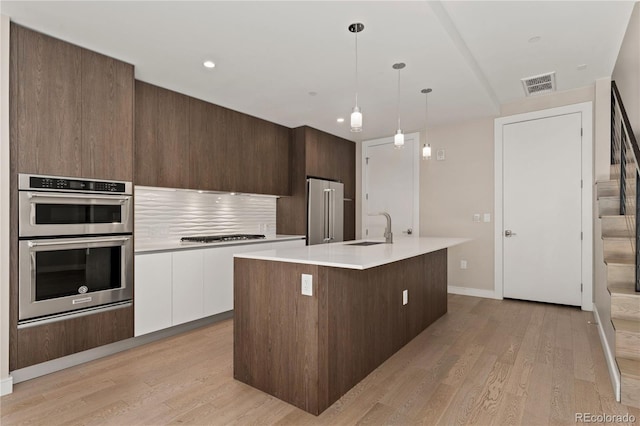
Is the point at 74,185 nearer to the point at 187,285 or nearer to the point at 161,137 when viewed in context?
the point at 161,137

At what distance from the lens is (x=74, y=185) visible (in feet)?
8.69

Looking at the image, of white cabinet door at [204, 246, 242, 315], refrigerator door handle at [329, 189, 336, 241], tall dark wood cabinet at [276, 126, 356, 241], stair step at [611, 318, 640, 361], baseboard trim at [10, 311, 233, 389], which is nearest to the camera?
stair step at [611, 318, 640, 361]

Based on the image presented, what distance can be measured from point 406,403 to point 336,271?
0.92 meters

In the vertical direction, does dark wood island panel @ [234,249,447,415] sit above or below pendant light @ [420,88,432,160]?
below

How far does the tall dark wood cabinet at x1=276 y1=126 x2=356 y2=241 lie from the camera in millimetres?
5102

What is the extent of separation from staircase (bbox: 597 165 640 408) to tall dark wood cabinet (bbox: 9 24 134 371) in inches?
144

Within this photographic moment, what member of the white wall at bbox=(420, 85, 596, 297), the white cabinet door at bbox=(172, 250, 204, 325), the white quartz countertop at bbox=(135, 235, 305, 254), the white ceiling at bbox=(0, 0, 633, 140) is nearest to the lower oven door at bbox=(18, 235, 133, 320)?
the white quartz countertop at bbox=(135, 235, 305, 254)

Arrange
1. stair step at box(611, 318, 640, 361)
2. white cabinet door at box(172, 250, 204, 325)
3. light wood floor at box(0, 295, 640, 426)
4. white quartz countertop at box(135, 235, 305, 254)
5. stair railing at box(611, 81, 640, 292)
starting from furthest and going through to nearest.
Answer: white cabinet door at box(172, 250, 204, 325) < white quartz countertop at box(135, 235, 305, 254) < stair railing at box(611, 81, 640, 292) < stair step at box(611, 318, 640, 361) < light wood floor at box(0, 295, 640, 426)

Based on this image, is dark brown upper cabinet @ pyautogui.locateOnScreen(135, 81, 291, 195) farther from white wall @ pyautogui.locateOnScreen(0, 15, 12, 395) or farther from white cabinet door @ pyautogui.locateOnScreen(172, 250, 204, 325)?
white wall @ pyautogui.locateOnScreen(0, 15, 12, 395)

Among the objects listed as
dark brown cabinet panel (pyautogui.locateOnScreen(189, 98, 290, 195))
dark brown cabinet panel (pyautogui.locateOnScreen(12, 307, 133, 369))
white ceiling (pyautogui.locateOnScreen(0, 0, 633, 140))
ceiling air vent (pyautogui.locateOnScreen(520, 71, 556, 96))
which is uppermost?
ceiling air vent (pyautogui.locateOnScreen(520, 71, 556, 96))

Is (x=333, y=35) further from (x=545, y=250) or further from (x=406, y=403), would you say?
(x=545, y=250)

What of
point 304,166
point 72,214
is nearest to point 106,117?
point 72,214

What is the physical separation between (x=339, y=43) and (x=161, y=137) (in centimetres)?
208

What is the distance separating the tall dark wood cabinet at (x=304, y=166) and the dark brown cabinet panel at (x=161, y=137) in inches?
70.3
